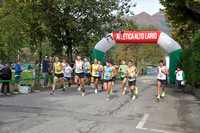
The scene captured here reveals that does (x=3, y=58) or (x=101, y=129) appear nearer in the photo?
(x=101, y=129)

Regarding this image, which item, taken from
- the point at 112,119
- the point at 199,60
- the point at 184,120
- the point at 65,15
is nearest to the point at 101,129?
the point at 112,119

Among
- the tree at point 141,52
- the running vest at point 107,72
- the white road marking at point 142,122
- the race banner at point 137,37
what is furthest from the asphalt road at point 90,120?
the tree at point 141,52

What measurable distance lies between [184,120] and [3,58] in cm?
2036

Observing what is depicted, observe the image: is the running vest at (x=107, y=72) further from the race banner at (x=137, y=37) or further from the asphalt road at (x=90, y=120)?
the race banner at (x=137, y=37)

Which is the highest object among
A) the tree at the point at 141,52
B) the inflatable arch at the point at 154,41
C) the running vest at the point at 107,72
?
the tree at the point at 141,52

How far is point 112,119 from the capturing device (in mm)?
6406

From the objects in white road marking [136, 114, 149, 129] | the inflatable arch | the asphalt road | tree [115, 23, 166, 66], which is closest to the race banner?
the inflatable arch

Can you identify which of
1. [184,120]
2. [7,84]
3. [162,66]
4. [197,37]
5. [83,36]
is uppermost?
[83,36]

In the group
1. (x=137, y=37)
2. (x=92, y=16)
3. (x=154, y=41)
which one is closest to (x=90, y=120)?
(x=92, y=16)

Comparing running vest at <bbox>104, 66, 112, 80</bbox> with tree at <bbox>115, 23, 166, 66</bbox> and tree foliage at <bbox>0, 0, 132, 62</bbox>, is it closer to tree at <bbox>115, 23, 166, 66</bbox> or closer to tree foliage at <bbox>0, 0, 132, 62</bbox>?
tree foliage at <bbox>0, 0, 132, 62</bbox>

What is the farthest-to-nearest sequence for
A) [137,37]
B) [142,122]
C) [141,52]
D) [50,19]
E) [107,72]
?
[141,52], [137,37], [50,19], [107,72], [142,122]

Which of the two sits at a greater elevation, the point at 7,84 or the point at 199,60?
the point at 199,60

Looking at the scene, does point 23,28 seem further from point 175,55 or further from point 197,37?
point 175,55

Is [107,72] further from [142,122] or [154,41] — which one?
[154,41]
